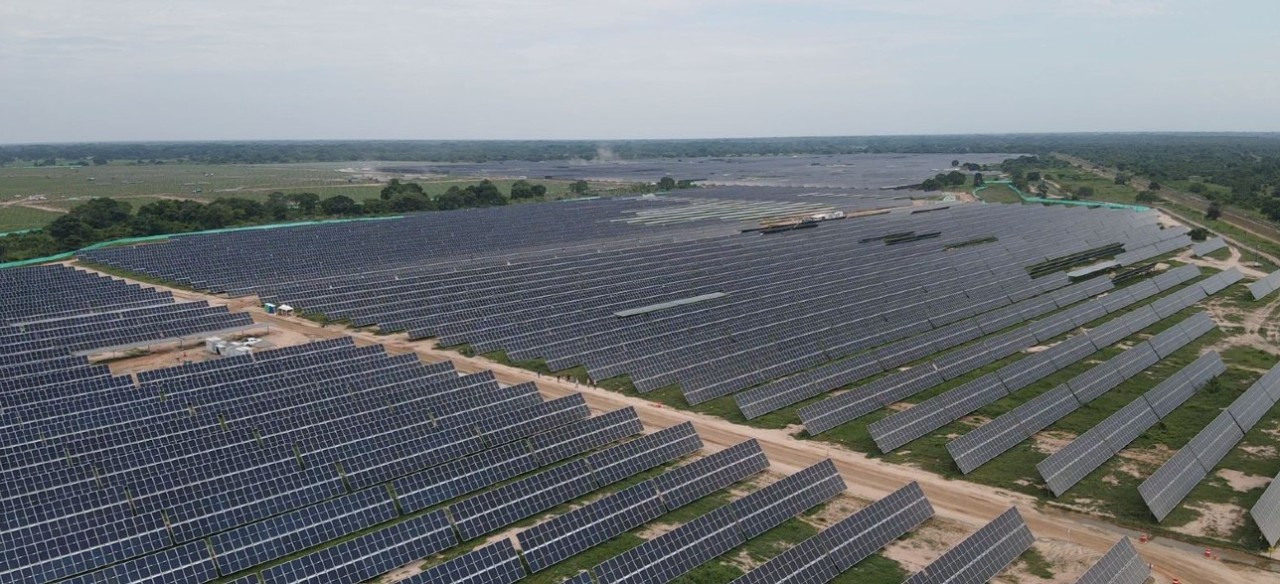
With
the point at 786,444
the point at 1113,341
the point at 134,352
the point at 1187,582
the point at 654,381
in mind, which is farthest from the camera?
the point at 1113,341

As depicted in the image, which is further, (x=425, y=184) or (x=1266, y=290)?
(x=425, y=184)

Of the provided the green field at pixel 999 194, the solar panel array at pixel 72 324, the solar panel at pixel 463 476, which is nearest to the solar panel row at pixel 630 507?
the solar panel at pixel 463 476

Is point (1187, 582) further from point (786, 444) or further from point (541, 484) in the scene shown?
point (541, 484)

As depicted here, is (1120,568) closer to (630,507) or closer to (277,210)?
(630,507)

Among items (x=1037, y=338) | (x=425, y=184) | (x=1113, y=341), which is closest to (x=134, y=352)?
(x=1037, y=338)

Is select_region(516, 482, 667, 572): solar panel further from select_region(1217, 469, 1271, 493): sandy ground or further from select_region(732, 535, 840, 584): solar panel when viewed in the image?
select_region(1217, 469, 1271, 493): sandy ground

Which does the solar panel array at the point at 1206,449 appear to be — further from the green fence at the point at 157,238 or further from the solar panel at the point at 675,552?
the green fence at the point at 157,238

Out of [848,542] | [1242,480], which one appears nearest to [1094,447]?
[1242,480]
